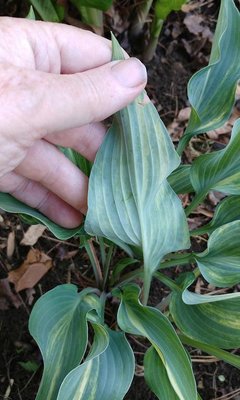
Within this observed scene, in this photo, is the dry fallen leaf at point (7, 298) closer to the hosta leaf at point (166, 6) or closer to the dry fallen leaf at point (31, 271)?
the dry fallen leaf at point (31, 271)

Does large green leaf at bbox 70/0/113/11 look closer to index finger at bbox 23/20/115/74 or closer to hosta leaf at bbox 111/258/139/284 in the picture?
index finger at bbox 23/20/115/74

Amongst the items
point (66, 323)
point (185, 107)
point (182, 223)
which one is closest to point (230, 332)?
point (182, 223)

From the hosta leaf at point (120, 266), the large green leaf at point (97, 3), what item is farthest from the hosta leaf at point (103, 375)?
the large green leaf at point (97, 3)

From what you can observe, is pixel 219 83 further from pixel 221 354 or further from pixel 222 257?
pixel 221 354

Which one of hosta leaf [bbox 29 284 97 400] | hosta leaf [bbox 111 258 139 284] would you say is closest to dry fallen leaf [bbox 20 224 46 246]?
hosta leaf [bbox 111 258 139 284]

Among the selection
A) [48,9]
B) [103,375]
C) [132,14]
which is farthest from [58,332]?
[132,14]
